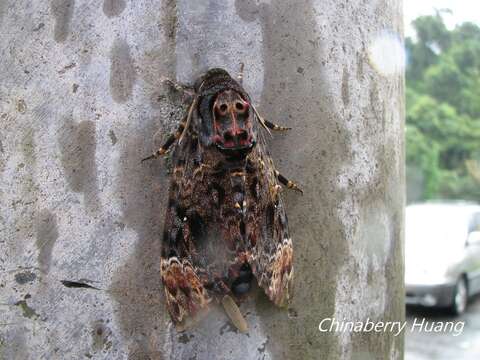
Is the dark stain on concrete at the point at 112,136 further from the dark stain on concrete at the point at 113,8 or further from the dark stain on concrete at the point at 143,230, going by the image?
the dark stain on concrete at the point at 113,8

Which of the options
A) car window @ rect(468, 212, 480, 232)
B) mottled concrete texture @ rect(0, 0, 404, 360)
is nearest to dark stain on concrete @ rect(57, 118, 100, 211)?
mottled concrete texture @ rect(0, 0, 404, 360)

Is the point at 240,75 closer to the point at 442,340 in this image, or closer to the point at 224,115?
the point at 224,115

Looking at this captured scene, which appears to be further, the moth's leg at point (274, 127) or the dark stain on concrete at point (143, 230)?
the moth's leg at point (274, 127)

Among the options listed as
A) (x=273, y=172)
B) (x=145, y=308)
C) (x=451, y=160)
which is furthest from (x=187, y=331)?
(x=451, y=160)

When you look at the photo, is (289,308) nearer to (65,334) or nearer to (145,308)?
(145,308)

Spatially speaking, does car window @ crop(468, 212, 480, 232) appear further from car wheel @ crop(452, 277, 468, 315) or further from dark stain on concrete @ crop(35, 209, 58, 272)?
dark stain on concrete @ crop(35, 209, 58, 272)

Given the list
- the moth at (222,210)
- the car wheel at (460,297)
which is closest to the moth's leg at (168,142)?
the moth at (222,210)
